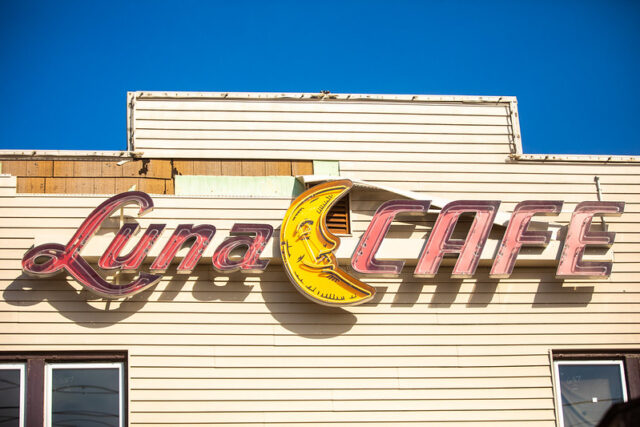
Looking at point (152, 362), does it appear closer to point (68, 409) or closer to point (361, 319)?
point (68, 409)

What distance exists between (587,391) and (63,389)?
8.29m

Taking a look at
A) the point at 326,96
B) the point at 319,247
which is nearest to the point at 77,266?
the point at 319,247

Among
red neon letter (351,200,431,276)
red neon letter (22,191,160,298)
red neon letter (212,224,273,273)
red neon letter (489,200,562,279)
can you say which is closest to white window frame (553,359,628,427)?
red neon letter (489,200,562,279)

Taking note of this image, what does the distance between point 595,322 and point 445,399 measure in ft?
9.61

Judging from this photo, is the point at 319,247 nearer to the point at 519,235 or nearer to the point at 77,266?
the point at 519,235

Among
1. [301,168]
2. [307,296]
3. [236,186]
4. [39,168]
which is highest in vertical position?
[301,168]

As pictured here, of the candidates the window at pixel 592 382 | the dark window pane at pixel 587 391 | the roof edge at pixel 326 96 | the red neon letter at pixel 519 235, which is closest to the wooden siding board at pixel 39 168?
the roof edge at pixel 326 96

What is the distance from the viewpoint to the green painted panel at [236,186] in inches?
587

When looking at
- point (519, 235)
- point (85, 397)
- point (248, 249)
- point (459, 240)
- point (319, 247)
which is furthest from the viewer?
point (519, 235)

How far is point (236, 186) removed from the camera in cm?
1500

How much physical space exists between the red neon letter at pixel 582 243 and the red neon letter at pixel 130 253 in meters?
6.59

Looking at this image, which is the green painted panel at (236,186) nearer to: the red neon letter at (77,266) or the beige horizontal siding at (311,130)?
the beige horizontal siding at (311,130)

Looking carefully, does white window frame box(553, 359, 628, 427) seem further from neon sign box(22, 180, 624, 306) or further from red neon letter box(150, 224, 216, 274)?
red neon letter box(150, 224, 216, 274)

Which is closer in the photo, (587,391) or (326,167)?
(587,391)
